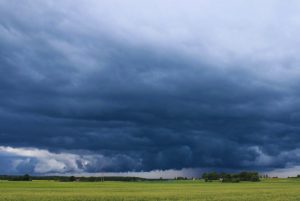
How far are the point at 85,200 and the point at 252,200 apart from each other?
81.9 feet

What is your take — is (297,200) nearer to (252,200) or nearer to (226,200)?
(252,200)

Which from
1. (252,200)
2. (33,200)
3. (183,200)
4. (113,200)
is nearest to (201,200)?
(183,200)

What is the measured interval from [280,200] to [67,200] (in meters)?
31.6

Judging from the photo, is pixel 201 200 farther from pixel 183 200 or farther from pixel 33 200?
pixel 33 200

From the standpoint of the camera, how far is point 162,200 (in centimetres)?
6238

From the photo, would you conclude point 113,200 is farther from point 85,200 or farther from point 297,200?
point 297,200

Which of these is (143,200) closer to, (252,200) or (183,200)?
(183,200)

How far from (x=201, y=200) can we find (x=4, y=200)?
29161 millimetres

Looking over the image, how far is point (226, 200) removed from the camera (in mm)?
62406

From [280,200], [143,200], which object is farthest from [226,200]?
[143,200]

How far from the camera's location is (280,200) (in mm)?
61031

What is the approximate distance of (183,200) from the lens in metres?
61.8

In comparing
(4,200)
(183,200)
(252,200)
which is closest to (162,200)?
(183,200)

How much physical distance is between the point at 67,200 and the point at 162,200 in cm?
1429
